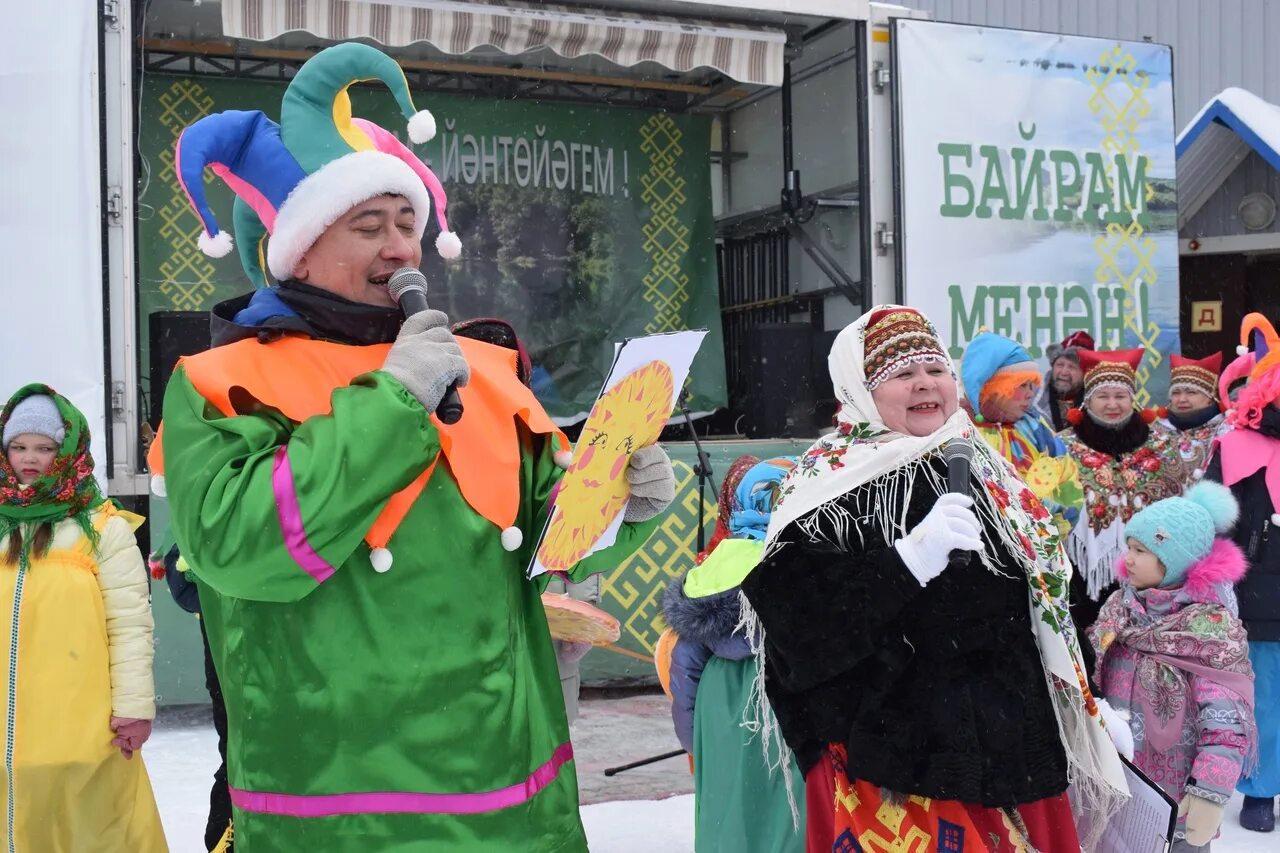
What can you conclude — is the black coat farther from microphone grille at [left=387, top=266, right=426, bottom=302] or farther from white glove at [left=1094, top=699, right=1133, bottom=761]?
microphone grille at [left=387, top=266, right=426, bottom=302]

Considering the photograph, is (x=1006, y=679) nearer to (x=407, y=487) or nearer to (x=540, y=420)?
(x=540, y=420)

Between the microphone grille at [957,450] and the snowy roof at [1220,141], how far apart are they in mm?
9436

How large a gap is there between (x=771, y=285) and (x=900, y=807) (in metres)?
A: 7.73

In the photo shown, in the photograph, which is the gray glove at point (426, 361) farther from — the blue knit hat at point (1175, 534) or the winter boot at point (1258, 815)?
the winter boot at point (1258, 815)

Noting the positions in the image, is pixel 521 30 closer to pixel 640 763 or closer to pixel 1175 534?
pixel 640 763

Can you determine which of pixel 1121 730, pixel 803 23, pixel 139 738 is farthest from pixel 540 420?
pixel 803 23

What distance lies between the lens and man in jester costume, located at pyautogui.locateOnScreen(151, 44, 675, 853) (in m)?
1.80

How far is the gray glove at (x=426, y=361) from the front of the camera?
1.82 m

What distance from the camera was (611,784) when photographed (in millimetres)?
5527

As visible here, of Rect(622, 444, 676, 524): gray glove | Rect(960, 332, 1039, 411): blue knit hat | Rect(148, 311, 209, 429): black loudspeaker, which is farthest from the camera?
Rect(148, 311, 209, 429): black loudspeaker

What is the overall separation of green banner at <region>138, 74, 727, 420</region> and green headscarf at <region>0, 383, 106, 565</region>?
17.7ft

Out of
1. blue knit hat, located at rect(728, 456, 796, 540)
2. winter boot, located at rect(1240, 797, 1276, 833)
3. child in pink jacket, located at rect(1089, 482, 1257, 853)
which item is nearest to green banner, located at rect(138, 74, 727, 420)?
winter boot, located at rect(1240, 797, 1276, 833)

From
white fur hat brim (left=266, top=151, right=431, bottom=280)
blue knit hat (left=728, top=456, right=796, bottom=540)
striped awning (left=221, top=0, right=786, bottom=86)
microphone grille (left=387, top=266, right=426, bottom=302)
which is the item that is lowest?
blue knit hat (left=728, top=456, right=796, bottom=540)

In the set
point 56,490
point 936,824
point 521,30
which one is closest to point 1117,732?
point 936,824
